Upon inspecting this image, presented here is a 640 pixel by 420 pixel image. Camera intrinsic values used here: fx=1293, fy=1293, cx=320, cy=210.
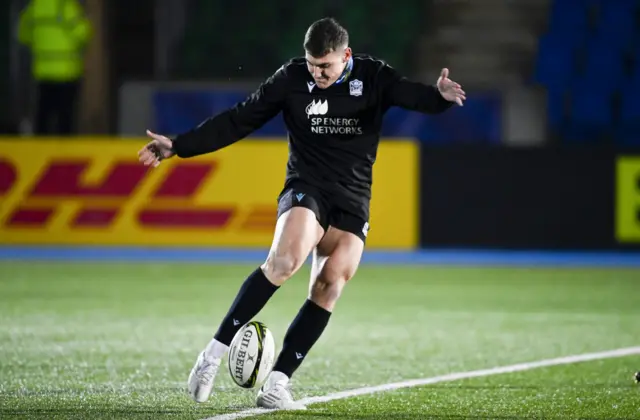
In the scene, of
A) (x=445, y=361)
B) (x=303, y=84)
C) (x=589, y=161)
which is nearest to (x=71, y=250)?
(x=589, y=161)

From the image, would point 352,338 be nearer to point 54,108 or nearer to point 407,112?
point 54,108

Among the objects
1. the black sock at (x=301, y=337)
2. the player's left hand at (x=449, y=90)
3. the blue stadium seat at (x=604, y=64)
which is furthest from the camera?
the blue stadium seat at (x=604, y=64)

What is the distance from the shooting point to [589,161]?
15523mm

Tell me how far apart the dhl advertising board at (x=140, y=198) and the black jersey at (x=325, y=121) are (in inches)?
365

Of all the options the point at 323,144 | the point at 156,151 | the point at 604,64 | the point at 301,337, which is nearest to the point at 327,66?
the point at 323,144

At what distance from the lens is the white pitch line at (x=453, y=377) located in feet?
19.1

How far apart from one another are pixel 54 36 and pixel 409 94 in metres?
11.0

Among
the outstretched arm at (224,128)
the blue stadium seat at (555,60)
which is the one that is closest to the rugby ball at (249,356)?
the outstretched arm at (224,128)

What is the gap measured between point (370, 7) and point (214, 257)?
20.1ft

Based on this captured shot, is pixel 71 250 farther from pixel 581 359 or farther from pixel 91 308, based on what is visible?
pixel 581 359

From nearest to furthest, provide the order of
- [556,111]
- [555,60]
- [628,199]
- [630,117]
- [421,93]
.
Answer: [421,93], [628,199], [630,117], [556,111], [555,60]

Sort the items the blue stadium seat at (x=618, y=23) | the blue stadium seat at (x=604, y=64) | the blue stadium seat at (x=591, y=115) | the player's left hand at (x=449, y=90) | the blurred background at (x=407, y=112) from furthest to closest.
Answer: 1. the blue stadium seat at (x=618, y=23)
2. the blue stadium seat at (x=604, y=64)
3. the blue stadium seat at (x=591, y=115)
4. the blurred background at (x=407, y=112)
5. the player's left hand at (x=449, y=90)

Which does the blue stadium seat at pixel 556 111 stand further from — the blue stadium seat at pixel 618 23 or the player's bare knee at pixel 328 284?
the player's bare knee at pixel 328 284

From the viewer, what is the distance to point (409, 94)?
6.17 meters
